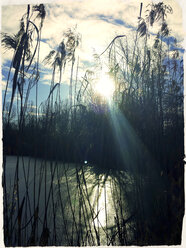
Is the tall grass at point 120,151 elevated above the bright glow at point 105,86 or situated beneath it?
situated beneath

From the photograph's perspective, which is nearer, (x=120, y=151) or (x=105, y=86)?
(x=105, y=86)

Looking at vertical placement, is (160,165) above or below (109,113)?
below

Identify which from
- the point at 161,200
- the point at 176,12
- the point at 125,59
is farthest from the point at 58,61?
the point at 161,200

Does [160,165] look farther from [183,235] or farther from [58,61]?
[58,61]

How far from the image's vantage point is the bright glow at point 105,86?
1.71m

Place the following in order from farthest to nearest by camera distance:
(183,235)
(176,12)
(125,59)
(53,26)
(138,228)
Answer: (125,59) < (53,26) < (176,12) < (138,228) < (183,235)

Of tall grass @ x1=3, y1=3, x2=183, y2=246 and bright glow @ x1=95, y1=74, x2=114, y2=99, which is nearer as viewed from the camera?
tall grass @ x1=3, y1=3, x2=183, y2=246

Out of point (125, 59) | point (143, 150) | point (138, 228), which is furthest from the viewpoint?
point (125, 59)

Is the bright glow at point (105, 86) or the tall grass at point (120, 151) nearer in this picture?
the tall grass at point (120, 151)

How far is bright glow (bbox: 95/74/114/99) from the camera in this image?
5.61 ft

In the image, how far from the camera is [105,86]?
1.82 m

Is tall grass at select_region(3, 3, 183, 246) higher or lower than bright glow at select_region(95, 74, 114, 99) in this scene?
lower

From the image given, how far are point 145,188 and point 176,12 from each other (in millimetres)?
1208

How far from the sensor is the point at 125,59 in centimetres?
171
